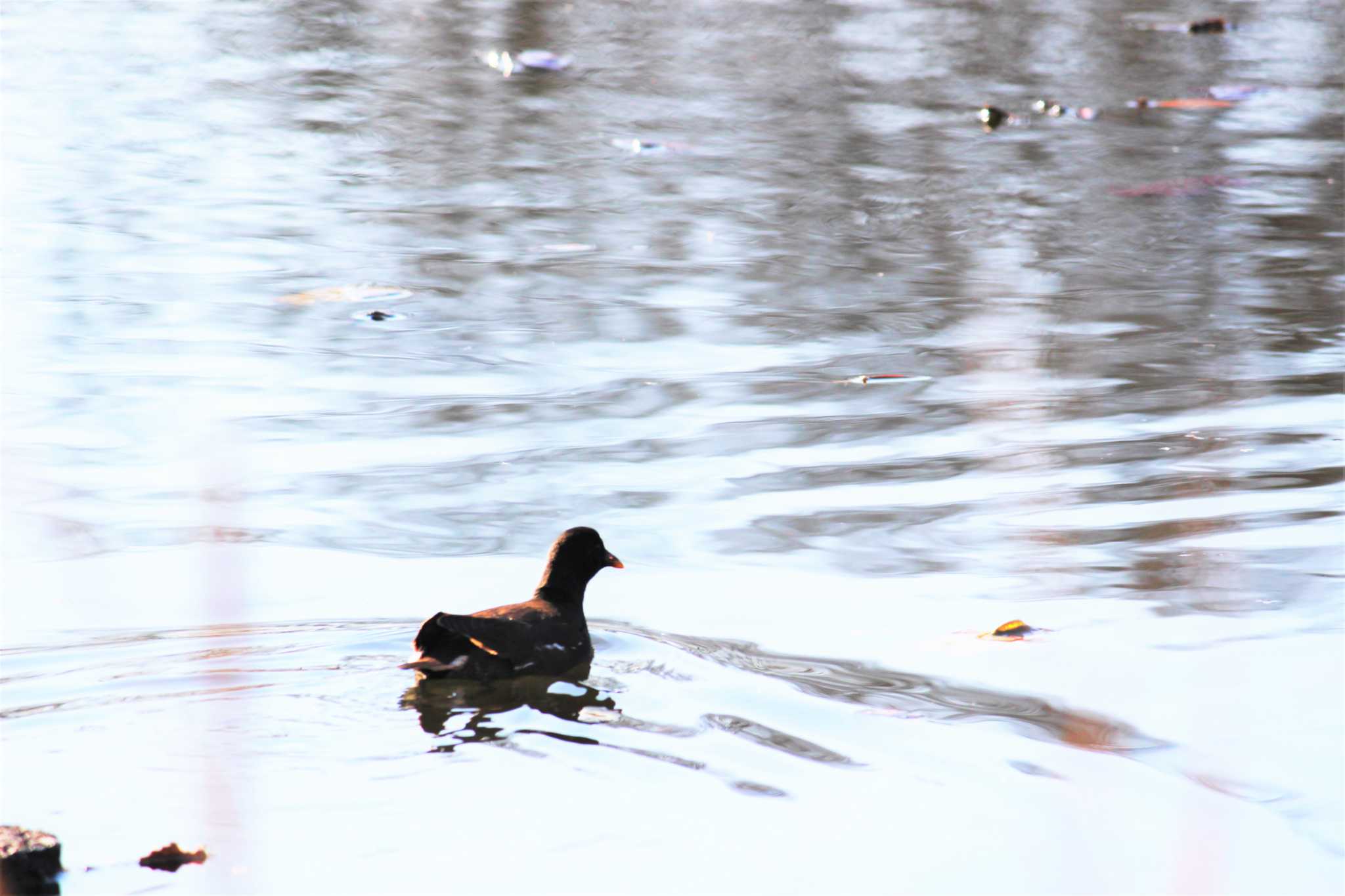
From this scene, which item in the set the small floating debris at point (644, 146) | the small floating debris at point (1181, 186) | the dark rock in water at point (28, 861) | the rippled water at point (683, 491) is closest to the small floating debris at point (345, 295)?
the rippled water at point (683, 491)

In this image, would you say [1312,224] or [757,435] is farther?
[1312,224]

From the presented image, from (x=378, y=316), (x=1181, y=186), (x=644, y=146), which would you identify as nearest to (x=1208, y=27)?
(x=1181, y=186)

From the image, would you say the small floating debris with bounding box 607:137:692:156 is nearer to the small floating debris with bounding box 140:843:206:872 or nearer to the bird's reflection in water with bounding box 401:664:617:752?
the bird's reflection in water with bounding box 401:664:617:752

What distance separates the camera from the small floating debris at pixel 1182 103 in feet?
42.6

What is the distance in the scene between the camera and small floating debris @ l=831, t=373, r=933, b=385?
7246 mm

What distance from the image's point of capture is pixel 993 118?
1220cm

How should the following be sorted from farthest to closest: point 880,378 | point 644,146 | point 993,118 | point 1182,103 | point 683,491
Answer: point 1182,103
point 993,118
point 644,146
point 880,378
point 683,491

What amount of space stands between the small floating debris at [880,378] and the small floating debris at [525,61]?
24.1 ft

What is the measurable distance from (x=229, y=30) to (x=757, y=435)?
10.0 metres

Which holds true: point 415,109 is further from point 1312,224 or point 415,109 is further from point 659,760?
point 659,760

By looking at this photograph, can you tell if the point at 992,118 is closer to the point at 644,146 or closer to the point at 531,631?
the point at 644,146

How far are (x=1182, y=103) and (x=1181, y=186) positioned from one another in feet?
8.94

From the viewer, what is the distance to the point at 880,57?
14.8 metres

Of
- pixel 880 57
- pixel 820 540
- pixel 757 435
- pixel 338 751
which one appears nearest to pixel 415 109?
pixel 880 57
